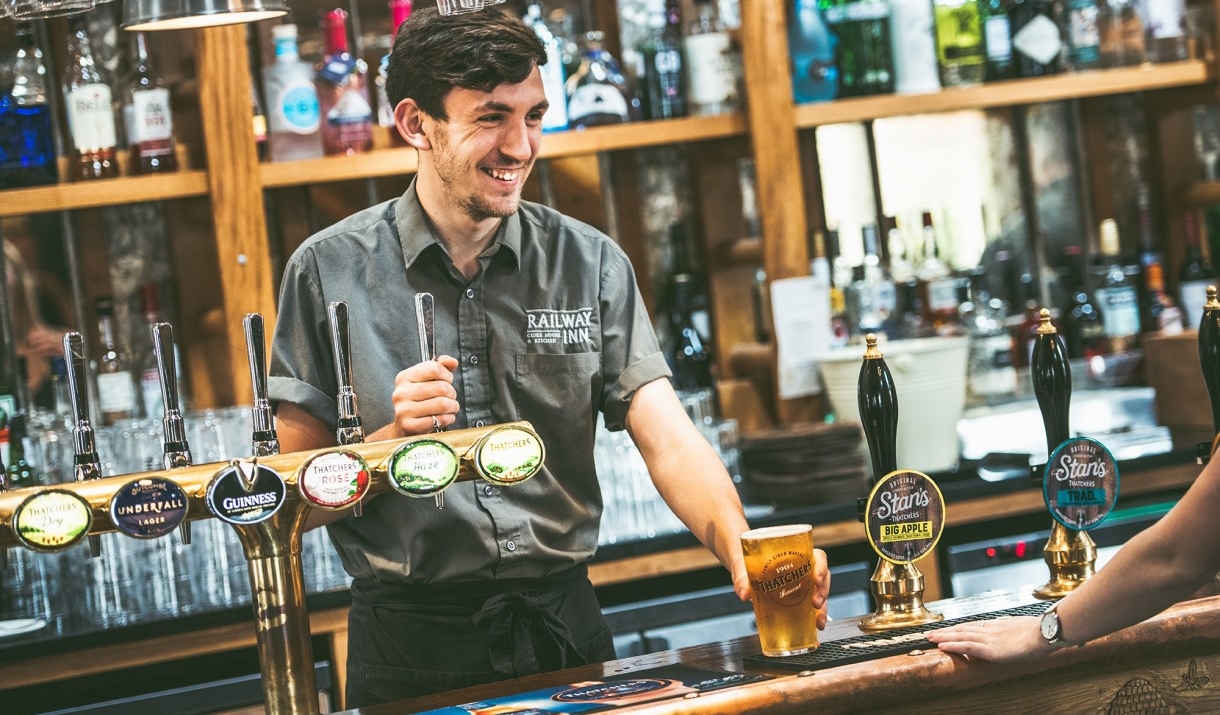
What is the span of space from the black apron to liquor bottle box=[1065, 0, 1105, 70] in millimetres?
2101

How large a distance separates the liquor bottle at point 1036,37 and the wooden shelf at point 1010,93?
2.3 inches

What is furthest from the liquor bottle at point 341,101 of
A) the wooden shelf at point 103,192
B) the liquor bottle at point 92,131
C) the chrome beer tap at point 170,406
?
the chrome beer tap at point 170,406

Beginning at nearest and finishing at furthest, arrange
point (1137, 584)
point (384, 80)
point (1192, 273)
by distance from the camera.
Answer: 1. point (1137, 584)
2. point (384, 80)
3. point (1192, 273)

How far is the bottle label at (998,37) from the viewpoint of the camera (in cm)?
337

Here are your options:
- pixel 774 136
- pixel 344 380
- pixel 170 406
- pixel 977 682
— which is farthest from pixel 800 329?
pixel 170 406

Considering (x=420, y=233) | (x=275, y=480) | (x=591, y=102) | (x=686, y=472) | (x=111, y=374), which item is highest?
(x=591, y=102)

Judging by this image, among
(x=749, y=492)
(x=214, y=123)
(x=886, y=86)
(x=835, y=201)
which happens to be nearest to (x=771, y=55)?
(x=886, y=86)

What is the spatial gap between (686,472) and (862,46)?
1.69 metres

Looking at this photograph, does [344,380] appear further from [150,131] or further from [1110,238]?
[1110,238]

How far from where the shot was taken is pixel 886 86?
10.8 feet

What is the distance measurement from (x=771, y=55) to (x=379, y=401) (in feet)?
4.88

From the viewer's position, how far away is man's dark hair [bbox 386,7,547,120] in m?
1.83

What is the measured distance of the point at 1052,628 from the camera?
1.51 metres

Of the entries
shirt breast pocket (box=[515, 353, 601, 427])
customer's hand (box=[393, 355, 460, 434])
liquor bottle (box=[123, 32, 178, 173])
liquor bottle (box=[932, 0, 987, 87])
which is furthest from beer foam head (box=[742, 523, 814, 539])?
liquor bottle (box=[932, 0, 987, 87])
